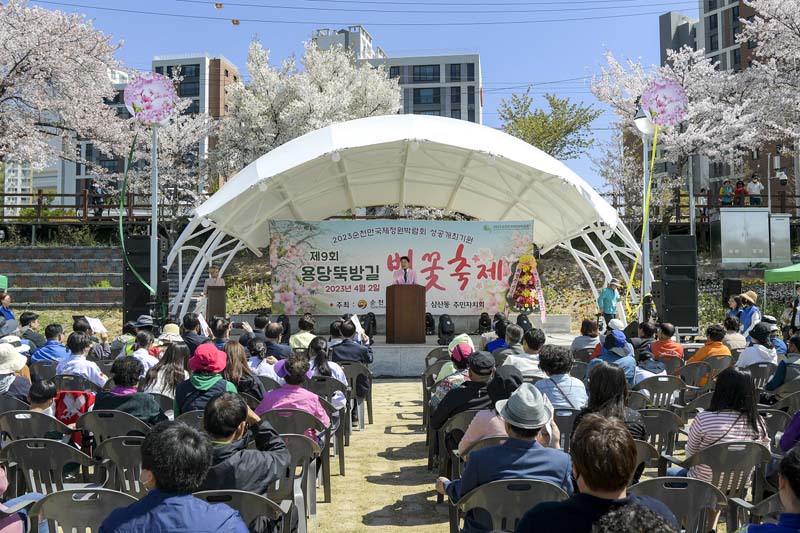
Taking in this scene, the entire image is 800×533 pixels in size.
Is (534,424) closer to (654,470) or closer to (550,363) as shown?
(550,363)

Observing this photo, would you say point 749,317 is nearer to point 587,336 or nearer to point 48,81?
point 587,336

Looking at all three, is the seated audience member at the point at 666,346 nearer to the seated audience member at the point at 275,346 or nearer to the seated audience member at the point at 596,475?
the seated audience member at the point at 275,346

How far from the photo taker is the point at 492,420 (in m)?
3.94

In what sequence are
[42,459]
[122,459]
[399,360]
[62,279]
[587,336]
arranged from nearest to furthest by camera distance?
[42,459]
[122,459]
[587,336]
[399,360]
[62,279]

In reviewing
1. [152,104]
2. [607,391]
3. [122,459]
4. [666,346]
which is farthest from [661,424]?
[152,104]

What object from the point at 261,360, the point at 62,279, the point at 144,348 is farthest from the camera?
the point at 62,279

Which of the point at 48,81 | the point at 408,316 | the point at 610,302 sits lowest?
the point at 408,316

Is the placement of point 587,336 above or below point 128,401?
above

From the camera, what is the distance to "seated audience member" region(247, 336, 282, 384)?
262 inches

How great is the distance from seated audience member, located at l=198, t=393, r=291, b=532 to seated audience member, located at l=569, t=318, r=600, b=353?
513 cm

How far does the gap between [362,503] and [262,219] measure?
12.0m

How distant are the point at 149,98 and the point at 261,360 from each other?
7586 mm

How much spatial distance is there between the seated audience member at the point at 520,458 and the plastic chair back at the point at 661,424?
185cm

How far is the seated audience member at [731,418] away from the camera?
3945 mm
